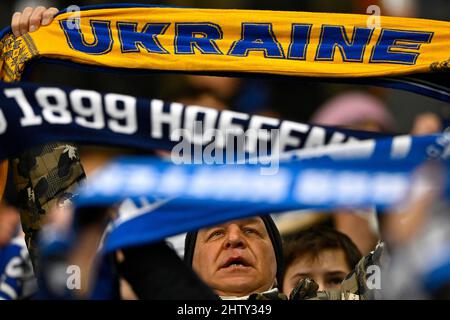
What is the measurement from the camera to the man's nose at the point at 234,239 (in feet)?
11.0

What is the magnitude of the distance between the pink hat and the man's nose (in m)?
1.11

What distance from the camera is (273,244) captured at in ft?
11.1

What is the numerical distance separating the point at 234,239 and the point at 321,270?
36cm

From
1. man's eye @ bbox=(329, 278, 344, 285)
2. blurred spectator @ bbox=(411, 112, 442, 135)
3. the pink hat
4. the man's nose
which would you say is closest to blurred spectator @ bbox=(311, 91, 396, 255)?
the pink hat

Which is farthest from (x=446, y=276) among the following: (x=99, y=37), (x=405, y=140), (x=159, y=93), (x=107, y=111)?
(x=159, y=93)

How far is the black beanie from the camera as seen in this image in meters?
3.35

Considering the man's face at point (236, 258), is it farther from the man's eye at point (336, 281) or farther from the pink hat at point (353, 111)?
the pink hat at point (353, 111)

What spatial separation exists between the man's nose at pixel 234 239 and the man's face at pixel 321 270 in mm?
224

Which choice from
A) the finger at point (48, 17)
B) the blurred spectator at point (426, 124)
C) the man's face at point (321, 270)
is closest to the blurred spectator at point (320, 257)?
the man's face at point (321, 270)

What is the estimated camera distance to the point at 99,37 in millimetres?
3748

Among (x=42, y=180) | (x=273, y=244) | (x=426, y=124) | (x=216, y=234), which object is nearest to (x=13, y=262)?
(x=42, y=180)

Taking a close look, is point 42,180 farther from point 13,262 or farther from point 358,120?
point 358,120

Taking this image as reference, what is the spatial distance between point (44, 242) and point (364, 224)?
3.88 ft

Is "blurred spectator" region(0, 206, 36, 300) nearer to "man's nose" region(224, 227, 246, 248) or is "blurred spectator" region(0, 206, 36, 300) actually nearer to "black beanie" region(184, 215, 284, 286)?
"black beanie" region(184, 215, 284, 286)
